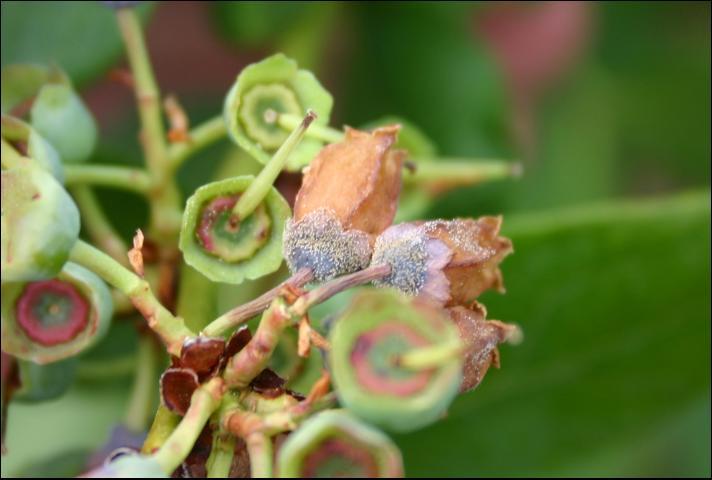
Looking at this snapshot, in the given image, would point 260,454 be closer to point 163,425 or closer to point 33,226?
point 163,425

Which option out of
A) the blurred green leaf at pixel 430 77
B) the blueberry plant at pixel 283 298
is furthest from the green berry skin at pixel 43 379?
the blurred green leaf at pixel 430 77

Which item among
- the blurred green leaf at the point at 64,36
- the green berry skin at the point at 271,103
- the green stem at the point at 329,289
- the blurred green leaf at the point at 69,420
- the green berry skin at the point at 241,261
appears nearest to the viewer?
the green stem at the point at 329,289

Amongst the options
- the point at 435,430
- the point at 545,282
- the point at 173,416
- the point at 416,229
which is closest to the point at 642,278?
the point at 545,282

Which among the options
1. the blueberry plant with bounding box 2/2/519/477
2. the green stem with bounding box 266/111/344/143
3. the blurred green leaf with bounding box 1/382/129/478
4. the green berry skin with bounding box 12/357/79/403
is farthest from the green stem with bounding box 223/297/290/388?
the blurred green leaf with bounding box 1/382/129/478

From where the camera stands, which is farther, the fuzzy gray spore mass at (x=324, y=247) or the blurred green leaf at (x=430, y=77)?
the blurred green leaf at (x=430, y=77)

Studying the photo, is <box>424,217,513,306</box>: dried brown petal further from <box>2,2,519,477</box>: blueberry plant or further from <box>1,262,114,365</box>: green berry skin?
<box>1,262,114,365</box>: green berry skin

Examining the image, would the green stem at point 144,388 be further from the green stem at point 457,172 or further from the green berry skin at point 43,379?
the green stem at point 457,172
